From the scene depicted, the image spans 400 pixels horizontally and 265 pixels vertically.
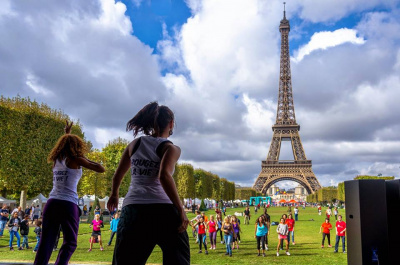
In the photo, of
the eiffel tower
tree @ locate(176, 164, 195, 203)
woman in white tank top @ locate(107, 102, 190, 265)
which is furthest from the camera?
the eiffel tower

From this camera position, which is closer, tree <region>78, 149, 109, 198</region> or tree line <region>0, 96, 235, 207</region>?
tree line <region>0, 96, 235, 207</region>

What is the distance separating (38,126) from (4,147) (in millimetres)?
2859

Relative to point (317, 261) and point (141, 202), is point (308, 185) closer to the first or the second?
point (317, 261)

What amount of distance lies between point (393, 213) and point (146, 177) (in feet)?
6.95

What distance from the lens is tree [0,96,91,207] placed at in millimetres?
27188

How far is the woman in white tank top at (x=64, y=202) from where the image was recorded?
4680 millimetres

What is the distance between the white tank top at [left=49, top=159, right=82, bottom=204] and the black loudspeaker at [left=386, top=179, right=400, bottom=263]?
11.2 feet

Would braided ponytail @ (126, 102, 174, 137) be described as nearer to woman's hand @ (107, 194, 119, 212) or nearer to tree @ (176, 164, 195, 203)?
woman's hand @ (107, 194, 119, 212)

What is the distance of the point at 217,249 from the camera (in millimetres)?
17422

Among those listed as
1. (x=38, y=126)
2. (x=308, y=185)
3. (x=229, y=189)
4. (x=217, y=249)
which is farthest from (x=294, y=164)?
(x=217, y=249)

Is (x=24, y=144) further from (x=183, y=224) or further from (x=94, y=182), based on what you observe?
(x=183, y=224)

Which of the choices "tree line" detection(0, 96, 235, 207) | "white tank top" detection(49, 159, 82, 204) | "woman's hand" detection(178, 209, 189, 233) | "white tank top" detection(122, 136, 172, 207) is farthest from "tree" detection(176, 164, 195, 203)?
"woman's hand" detection(178, 209, 189, 233)

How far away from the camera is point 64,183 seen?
488cm

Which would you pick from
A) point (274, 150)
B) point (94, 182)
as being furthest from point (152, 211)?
point (274, 150)
